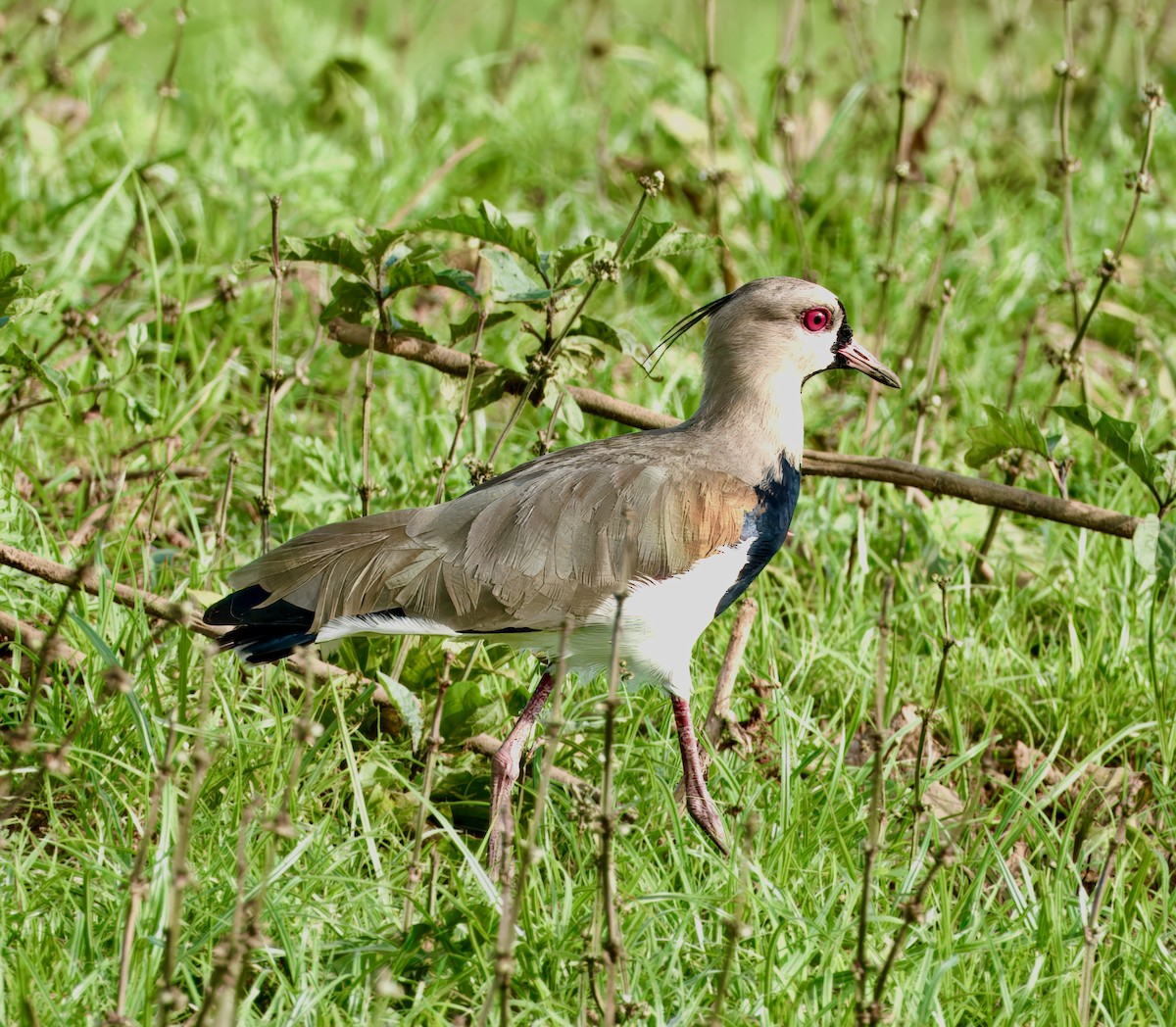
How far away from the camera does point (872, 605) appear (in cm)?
450

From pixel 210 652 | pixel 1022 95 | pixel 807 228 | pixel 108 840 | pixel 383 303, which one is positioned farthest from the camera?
pixel 1022 95

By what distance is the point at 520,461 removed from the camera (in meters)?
5.02

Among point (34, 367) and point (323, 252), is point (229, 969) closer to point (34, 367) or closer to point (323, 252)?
point (34, 367)

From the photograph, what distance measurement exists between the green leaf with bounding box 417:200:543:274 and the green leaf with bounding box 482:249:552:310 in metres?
0.04

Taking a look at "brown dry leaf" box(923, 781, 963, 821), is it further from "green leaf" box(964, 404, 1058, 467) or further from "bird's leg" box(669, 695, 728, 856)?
"green leaf" box(964, 404, 1058, 467)

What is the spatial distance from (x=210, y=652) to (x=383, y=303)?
1.77 metres

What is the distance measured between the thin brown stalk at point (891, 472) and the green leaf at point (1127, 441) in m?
0.20

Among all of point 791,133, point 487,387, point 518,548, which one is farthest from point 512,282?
point 791,133

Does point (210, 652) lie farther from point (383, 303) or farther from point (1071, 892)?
point (1071, 892)

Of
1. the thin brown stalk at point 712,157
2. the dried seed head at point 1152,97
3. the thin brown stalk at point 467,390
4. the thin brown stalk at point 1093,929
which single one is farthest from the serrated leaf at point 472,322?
the thin brown stalk at point 1093,929

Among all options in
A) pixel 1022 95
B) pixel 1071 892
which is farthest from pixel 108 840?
pixel 1022 95

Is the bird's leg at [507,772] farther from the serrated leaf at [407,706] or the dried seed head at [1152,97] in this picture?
the dried seed head at [1152,97]

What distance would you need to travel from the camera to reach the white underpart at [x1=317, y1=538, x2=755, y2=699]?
11.5ft

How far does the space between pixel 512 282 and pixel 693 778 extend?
1.31m
